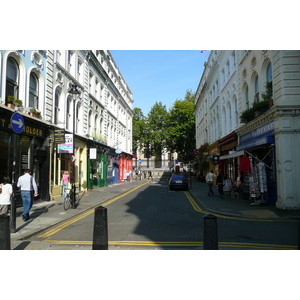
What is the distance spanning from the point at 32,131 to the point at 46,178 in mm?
2996

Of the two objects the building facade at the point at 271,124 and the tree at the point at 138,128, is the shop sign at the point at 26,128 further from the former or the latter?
the tree at the point at 138,128

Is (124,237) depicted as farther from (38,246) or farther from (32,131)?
(32,131)

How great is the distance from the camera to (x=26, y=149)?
14617mm

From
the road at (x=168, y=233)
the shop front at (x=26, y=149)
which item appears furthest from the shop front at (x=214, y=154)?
the shop front at (x=26, y=149)

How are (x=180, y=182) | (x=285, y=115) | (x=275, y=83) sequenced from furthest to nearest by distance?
(x=180, y=182), (x=275, y=83), (x=285, y=115)

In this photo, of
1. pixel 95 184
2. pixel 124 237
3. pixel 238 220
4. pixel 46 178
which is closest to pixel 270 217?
pixel 238 220

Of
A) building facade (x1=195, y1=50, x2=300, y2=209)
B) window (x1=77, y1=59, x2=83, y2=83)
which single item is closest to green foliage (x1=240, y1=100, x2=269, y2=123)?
building facade (x1=195, y1=50, x2=300, y2=209)

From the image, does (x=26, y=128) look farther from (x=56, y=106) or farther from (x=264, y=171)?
(x=264, y=171)

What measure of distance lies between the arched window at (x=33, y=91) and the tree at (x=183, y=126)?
41.5 meters

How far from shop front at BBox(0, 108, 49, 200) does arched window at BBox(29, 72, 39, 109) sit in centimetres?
Result: 126

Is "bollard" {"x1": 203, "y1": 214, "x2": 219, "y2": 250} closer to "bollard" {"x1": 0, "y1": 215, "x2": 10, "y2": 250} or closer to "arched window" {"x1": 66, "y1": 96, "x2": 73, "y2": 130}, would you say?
"bollard" {"x1": 0, "y1": 215, "x2": 10, "y2": 250}

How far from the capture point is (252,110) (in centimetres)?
1538

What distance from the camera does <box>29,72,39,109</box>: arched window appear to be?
15.3 m

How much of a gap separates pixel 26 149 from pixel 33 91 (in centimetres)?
337
